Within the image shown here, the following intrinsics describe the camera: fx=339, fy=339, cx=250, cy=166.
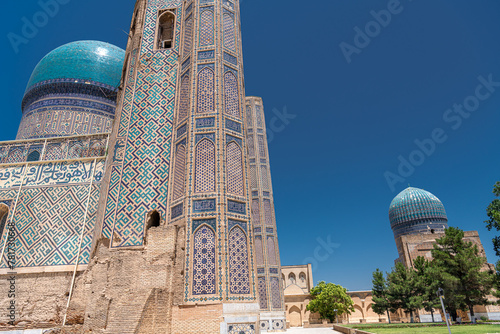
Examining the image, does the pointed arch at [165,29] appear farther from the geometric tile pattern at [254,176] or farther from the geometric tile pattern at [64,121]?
the geometric tile pattern at [254,176]

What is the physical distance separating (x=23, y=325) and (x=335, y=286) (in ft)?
76.4

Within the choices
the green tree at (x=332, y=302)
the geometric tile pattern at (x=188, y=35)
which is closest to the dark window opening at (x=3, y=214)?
the geometric tile pattern at (x=188, y=35)

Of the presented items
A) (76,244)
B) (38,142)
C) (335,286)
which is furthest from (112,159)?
(335,286)

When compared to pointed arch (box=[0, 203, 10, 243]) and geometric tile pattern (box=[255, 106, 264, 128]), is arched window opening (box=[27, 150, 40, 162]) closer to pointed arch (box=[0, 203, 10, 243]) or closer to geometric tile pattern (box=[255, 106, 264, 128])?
pointed arch (box=[0, 203, 10, 243])

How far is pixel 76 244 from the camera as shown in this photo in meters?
7.70

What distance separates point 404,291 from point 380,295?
3.23 meters

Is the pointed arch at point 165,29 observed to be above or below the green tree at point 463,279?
above

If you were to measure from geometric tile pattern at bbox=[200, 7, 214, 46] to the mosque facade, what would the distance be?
0.03 meters

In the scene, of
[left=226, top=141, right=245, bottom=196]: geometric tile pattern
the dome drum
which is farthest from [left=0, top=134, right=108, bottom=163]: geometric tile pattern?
[left=226, top=141, right=245, bottom=196]: geometric tile pattern

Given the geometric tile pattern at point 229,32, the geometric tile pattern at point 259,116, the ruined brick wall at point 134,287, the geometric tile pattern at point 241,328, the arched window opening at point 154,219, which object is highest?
the geometric tile pattern at point 259,116

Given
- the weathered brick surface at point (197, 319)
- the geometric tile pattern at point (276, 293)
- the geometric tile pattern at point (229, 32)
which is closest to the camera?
the weathered brick surface at point (197, 319)

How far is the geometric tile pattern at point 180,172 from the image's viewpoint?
275 inches

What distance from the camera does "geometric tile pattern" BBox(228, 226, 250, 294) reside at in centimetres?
605

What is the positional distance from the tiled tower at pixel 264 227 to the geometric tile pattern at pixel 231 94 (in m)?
8.37
